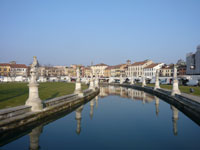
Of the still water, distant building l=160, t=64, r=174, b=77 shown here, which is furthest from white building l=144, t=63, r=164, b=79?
the still water

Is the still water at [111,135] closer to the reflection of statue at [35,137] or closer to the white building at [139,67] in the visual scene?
the reflection of statue at [35,137]

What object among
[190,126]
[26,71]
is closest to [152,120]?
[190,126]

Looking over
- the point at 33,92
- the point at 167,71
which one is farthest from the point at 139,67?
the point at 33,92

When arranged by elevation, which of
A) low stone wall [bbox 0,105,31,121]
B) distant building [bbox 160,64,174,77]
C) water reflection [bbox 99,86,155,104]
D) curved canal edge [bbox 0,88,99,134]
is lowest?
water reflection [bbox 99,86,155,104]

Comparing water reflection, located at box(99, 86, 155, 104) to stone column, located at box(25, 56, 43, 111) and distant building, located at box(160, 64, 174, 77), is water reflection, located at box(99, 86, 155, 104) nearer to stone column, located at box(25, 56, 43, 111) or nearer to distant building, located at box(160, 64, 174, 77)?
stone column, located at box(25, 56, 43, 111)

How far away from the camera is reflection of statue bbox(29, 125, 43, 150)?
36.2 feet

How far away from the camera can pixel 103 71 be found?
170 m

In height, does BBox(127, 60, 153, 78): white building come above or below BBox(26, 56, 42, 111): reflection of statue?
above

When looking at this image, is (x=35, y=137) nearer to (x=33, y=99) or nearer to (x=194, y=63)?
(x=33, y=99)

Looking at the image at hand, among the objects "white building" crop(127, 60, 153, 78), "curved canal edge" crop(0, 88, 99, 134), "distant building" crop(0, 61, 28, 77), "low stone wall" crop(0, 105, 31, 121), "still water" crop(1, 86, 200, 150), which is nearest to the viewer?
"still water" crop(1, 86, 200, 150)

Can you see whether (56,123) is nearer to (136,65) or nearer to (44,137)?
(44,137)

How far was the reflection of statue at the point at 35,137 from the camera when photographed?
36.2 ft

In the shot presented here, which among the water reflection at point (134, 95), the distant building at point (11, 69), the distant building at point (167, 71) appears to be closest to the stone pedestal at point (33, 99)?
the water reflection at point (134, 95)

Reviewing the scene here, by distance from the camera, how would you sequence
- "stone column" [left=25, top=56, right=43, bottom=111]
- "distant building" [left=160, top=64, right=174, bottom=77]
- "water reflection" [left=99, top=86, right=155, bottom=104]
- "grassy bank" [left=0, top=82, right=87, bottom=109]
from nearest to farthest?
"stone column" [left=25, top=56, right=43, bottom=111] → "grassy bank" [left=0, top=82, right=87, bottom=109] → "water reflection" [left=99, top=86, right=155, bottom=104] → "distant building" [left=160, top=64, right=174, bottom=77]
